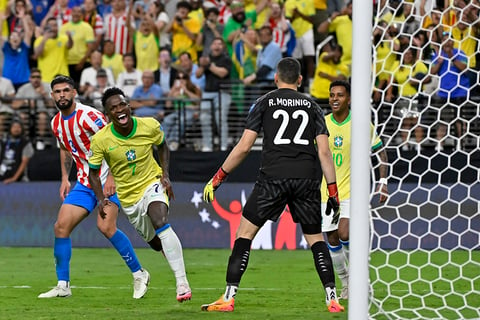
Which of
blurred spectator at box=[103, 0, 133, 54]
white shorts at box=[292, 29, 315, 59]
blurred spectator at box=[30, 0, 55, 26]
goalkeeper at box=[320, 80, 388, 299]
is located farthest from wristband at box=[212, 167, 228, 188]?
blurred spectator at box=[30, 0, 55, 26]

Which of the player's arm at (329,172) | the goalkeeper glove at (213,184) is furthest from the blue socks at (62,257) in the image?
the player's arm at (329,172)

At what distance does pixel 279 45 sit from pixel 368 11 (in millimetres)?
11744

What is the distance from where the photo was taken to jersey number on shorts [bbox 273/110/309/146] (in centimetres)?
894

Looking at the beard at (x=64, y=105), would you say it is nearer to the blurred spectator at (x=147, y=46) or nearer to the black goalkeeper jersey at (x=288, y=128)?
the black goalkeeper jersey at (x=288, y=128)

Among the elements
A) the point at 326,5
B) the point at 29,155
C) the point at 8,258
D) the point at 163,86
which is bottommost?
the point at 8,258

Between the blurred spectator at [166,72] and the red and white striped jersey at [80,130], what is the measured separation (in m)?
8.03

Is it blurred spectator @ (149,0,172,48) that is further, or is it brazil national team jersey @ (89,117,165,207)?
blurred spectator @ (149,0,172,48)

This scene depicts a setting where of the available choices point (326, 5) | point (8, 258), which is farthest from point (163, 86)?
point (8, 258)

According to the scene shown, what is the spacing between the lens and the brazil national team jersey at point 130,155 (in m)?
10.4

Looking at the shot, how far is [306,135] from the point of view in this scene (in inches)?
354

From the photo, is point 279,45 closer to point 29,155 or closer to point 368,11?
point 29,155

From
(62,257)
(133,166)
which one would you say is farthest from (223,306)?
(62,257)

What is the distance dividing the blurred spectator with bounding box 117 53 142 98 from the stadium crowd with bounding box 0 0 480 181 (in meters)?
0.02

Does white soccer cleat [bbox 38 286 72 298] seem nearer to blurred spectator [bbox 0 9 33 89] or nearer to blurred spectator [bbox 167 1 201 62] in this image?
blurred spectator [bbox 167 1 201 62]
